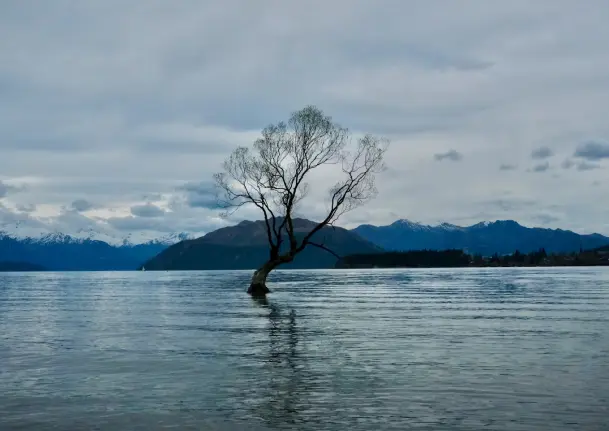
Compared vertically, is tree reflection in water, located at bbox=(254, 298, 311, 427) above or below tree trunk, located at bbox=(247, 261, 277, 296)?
below

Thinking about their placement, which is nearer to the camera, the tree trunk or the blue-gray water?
the blue-gray water

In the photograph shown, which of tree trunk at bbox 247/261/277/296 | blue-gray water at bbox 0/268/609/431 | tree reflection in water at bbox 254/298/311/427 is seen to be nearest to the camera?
blue-gray water at bbox 0/268/609/431

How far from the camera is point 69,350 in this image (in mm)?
28984

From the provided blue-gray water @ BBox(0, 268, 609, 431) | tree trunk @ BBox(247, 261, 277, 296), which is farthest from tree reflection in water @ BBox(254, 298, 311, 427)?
tree trunk @ BBox(247, 261, 277, 296)

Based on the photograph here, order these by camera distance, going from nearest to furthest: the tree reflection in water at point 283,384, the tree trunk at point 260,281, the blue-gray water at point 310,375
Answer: the blue-gray water at point 310,375 → the tree reflection in water at point 283,384 → the tree trunk at point 260,281

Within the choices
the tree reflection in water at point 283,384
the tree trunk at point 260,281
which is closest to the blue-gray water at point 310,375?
the tree reflection in water at point 283,384

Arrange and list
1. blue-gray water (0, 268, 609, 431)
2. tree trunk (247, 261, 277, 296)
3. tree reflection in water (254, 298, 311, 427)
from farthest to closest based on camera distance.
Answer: tree trunk (247, 261, 277, 296) → tree reflection in water (254, 298, 311, 427) → blue-gray water (0, 268, 609, 431)

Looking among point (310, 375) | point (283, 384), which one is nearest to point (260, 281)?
point (310, 375)

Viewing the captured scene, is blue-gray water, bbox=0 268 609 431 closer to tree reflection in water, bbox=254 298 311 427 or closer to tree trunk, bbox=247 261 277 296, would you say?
tree reflection in water, bbox=254 298 311 427

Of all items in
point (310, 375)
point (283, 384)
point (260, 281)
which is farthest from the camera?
point (260, 281)

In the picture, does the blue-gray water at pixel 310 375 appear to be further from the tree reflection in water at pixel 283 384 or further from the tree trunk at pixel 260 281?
the tree trunk at pixel 260 281

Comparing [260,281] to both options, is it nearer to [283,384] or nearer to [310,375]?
[310,375]

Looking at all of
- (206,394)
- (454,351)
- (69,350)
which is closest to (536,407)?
(206,394)

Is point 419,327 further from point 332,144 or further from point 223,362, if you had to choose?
point 332,144
